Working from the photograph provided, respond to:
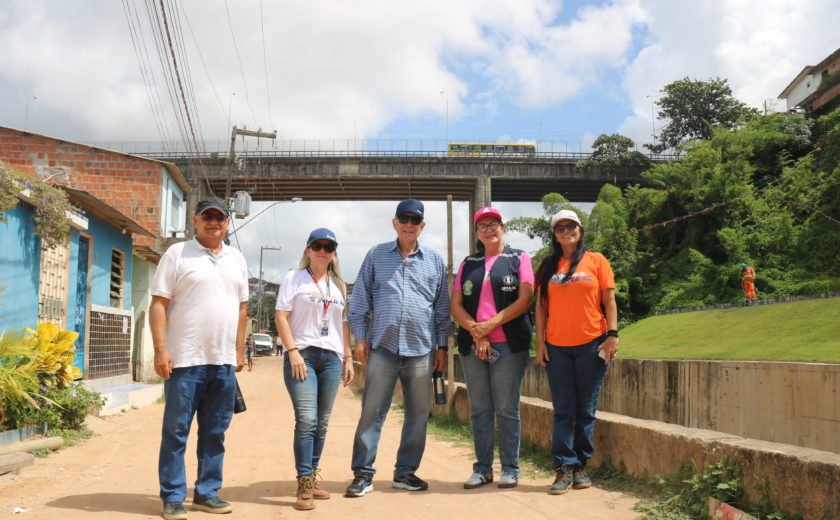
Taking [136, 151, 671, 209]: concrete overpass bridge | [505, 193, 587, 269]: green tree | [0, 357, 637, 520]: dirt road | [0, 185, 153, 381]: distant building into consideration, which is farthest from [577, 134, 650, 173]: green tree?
[0, 357, 637, 520]: dirt road

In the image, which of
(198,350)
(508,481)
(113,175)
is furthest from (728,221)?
(198,350)

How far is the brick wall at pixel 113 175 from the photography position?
25344mm

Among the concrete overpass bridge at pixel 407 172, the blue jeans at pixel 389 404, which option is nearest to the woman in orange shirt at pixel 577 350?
the blue jeans at pixel 389 404

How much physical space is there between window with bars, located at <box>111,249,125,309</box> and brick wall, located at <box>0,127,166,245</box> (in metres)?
8.74

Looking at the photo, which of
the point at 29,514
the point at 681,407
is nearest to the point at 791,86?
the point at 681,407

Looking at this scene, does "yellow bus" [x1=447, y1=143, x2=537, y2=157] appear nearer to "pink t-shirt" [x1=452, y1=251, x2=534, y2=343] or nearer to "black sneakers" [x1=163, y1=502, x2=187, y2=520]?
"pink t-shirt" [x1=452, y1=251, x2=534, y2=343]

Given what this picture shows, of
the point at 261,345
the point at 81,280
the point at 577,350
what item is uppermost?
the point at 81,280

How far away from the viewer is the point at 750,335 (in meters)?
17.5

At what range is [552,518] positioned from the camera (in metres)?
4.31

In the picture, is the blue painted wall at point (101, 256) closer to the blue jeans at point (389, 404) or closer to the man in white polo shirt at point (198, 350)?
the man in white polo shirt at point (198, 350)

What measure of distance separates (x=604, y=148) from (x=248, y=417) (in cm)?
3887

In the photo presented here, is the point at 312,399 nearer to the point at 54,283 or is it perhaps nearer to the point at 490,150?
the point at 54,283

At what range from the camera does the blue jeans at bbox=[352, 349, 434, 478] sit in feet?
16.7

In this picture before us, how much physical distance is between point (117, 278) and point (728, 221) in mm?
26677
